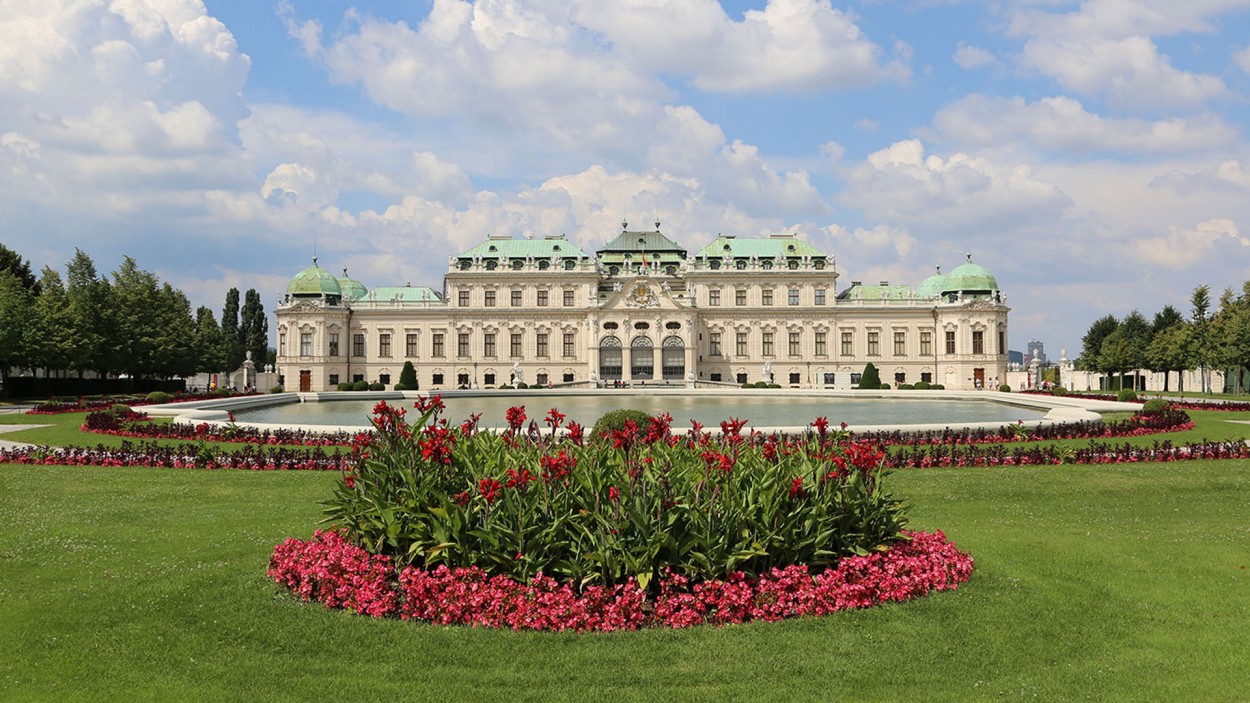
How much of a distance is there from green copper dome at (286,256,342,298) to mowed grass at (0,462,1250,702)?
74.0m

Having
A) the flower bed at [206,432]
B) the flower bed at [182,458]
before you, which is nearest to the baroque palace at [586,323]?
the flower bed at [206,432]

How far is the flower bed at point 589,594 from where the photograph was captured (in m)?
8.00

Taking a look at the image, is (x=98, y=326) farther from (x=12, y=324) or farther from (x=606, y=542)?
(x=606, y=542)

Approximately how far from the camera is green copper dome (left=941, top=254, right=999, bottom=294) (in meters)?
83.2

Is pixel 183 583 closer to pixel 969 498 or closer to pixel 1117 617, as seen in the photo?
pixel 1117 617

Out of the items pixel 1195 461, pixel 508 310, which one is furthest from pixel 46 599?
pixel 508 310

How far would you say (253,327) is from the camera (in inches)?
3932

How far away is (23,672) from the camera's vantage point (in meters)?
7.07

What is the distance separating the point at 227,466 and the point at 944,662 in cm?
1734

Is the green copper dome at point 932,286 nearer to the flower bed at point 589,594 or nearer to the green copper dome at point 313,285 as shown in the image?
the green copper dome at point 313,285

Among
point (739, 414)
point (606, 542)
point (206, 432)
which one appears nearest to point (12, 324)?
point (206, 432)

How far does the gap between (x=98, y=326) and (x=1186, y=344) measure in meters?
83.0

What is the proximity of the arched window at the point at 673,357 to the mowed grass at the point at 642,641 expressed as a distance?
224ft

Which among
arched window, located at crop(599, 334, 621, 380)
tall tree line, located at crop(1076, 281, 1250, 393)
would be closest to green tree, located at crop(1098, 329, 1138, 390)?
tall tree line, located at crop(1076, 281, 1250, 393)
